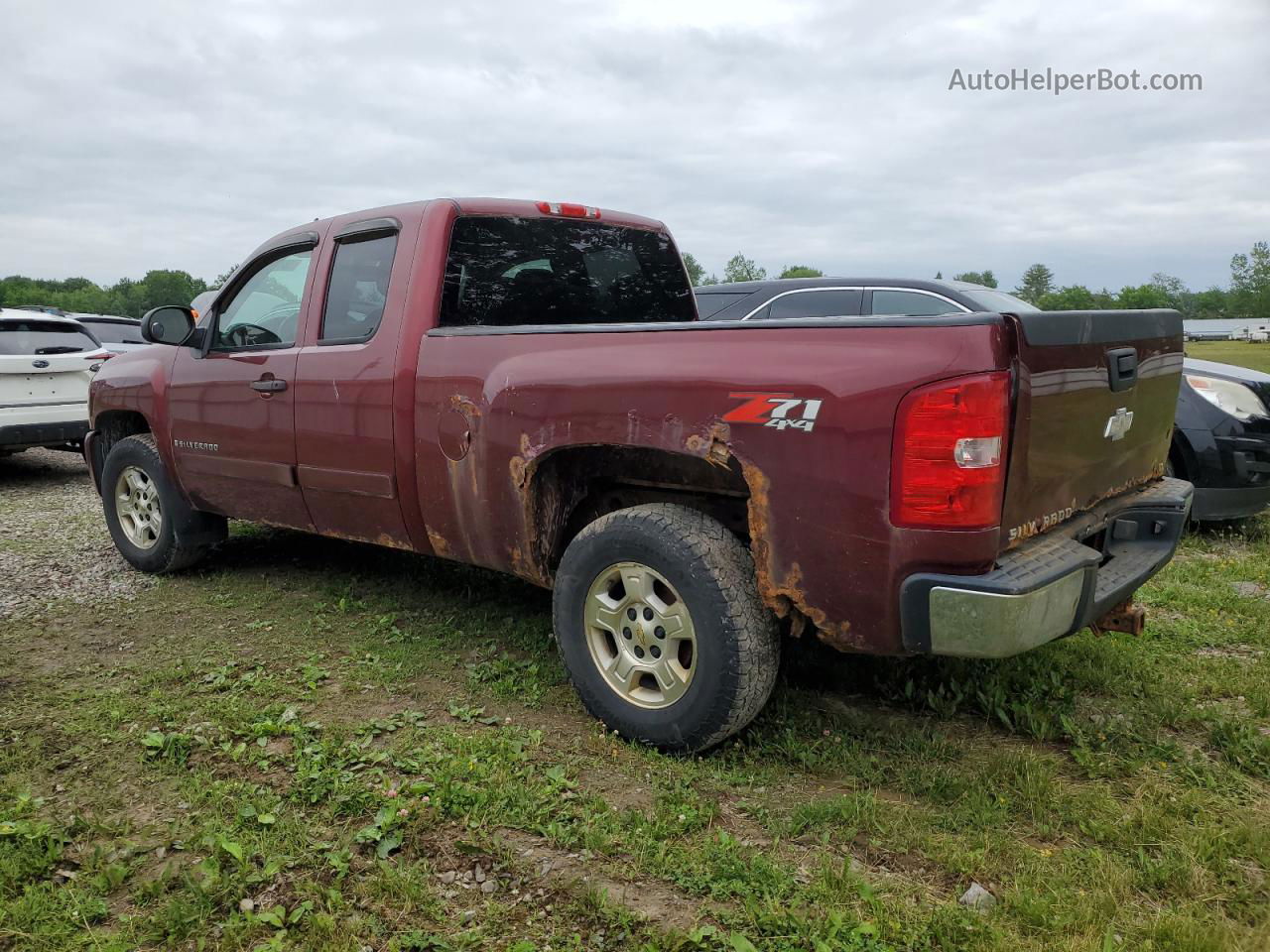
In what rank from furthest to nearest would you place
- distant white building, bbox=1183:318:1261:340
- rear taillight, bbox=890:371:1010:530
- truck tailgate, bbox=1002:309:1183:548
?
1. distant white building, bbox=1183:318:1261:340
2. truck tailgate, bbox=1002:309:1183:548
3. rear taillight, bbox=890:371:1010:530

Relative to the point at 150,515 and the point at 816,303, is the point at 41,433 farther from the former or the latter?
the point at 816,303

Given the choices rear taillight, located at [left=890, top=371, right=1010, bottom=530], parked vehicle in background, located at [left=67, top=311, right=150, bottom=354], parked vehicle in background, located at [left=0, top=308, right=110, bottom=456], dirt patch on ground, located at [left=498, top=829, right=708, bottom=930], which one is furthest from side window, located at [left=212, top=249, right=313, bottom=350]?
parked vehicle in background, located at [left=67, top=311, right=150, bottom=354]

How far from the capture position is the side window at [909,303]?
7152 millimetres

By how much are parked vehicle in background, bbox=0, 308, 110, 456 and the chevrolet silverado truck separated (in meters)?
4.31

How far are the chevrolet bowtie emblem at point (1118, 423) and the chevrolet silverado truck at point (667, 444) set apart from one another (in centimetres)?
1

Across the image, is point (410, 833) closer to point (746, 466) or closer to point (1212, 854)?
point (746, 466)

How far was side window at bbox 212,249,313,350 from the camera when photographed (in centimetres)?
445

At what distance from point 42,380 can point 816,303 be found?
6.74m

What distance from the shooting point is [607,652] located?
324 cm

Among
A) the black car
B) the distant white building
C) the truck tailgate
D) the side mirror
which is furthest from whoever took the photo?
the distant white building

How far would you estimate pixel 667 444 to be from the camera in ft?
9.57

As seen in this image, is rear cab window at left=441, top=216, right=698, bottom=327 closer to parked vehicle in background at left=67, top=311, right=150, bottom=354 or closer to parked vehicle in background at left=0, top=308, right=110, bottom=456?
parked vehicle in background at left=0, top=308, right=110, bottom=456

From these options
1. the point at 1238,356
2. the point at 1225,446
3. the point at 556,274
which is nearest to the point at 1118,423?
the point at 556,274

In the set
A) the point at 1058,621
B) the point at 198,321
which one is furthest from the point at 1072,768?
the point at 198,321
